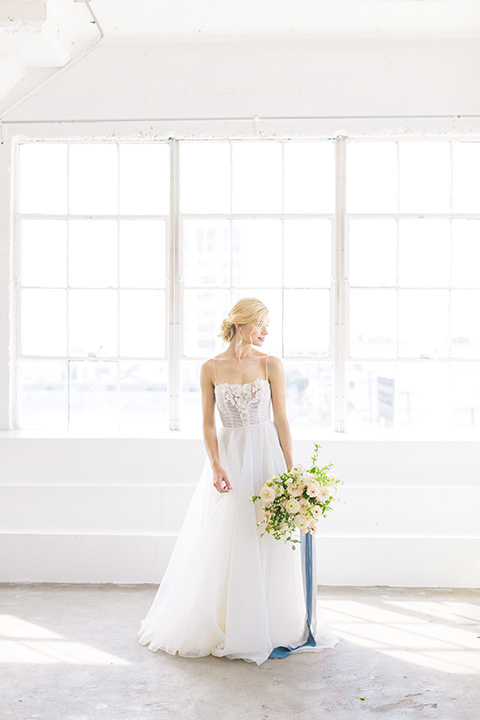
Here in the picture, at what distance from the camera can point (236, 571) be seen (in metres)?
3.41

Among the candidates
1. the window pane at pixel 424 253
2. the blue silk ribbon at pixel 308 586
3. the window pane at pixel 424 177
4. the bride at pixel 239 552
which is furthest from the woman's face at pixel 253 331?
the window pane at pixel 424 177

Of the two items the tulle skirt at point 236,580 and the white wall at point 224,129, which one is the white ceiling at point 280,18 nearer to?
the white wall at point 224,129

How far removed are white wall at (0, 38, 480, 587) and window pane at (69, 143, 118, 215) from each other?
158mm

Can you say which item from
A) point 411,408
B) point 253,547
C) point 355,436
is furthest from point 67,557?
point 411,408

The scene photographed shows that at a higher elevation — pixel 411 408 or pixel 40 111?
pixel 40 111

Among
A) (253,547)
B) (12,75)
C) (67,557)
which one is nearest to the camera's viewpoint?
(253,547)

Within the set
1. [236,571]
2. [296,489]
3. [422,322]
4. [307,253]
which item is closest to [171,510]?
[236,571]

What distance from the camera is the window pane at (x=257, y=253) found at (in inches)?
199

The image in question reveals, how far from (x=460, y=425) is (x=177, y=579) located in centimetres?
244

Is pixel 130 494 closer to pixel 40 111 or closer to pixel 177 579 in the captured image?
pixel 177 579

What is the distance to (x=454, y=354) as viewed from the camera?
5020 mm

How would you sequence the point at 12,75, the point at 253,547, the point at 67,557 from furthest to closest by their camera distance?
the point at 12,75 < the point at 67,557 < the point at 253,547

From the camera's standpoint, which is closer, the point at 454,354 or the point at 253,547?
the point at 253,547

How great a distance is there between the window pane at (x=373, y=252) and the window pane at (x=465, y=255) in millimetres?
417
